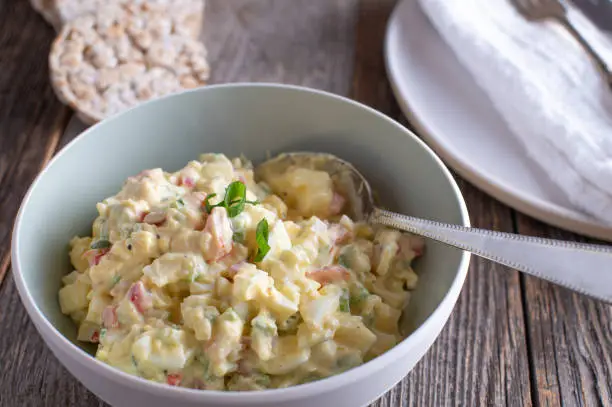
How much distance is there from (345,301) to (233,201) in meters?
0.23

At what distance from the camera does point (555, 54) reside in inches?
60.8

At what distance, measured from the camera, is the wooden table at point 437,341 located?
3.55 ft

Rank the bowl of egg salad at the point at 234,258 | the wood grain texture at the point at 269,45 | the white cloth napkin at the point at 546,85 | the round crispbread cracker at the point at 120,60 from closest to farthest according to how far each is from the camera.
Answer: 1. the bowl of egg salad at the point at 234,258
2. the white cloth napkin at the point at 546,85
3. the round crispbread cracker at the point at 120,60
4. the wood grain texture at the point at 269,45

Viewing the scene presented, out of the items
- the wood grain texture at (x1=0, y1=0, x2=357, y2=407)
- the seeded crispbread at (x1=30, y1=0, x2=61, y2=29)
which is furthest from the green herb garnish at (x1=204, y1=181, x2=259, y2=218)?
the seeded crispbread at (x1=30, y1=0, x2=61, y2=29)

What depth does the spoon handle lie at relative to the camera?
881mm

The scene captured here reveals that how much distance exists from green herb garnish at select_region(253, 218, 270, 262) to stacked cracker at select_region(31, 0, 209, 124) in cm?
71

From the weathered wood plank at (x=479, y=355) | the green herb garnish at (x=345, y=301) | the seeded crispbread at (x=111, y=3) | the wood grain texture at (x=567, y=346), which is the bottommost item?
the weathered wood plank at (x=479, y=355)

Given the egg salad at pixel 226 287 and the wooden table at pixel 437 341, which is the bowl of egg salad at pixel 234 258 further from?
the wooden table at pixel 437 341

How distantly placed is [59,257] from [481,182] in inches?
32.0

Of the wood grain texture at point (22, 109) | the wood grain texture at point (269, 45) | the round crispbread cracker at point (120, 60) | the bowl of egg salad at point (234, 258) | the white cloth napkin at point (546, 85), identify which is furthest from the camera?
the wood grain texture at point (269, 45)

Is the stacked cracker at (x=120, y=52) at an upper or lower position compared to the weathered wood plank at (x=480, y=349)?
upper

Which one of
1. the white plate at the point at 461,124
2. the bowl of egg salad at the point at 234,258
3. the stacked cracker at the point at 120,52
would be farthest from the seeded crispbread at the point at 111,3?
the bowl of egg salad at the point at 234,258

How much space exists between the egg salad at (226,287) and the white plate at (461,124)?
35 cm

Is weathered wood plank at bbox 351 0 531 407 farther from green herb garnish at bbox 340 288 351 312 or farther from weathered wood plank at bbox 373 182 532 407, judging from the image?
green herb garnish at bbox 340 288 351 312
